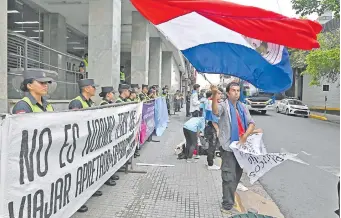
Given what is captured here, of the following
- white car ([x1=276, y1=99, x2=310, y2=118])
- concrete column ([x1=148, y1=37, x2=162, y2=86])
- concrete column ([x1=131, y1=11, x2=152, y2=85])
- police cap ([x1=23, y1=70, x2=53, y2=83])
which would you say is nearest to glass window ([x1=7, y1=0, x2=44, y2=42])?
concrete column ([x1=131, y1=11, x2=152, y2=85])

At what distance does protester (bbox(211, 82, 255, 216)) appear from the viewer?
421 cm

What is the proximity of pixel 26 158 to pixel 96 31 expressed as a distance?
8659 millimetres

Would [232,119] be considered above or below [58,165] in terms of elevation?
above

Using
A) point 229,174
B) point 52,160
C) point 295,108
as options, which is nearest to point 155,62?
point 295,108

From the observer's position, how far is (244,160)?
4102 millimetres

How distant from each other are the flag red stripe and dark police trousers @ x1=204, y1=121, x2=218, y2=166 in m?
3.64

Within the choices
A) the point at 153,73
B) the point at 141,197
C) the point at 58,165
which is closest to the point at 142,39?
the point at 153,73

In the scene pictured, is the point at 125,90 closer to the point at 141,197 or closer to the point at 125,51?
the point at 141,197

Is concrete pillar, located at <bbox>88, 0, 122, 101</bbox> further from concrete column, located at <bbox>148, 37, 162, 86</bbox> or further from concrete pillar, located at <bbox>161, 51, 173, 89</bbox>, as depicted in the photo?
concrete pillar, located at <bbox>161, 51, 173, 89</bbox>

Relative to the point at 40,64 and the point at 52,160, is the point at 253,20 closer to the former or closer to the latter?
the point at 52,160

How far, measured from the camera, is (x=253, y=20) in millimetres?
3352

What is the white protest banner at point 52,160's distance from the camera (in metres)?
2.25

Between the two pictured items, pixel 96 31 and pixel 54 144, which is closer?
pixel 54 144

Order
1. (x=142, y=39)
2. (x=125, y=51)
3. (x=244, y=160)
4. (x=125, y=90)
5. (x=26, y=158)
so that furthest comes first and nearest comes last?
(x=125, y=51) < (x=142, y=39) < (x=125, y=90) < (x=244, y=160) < (x=26, y=158)
